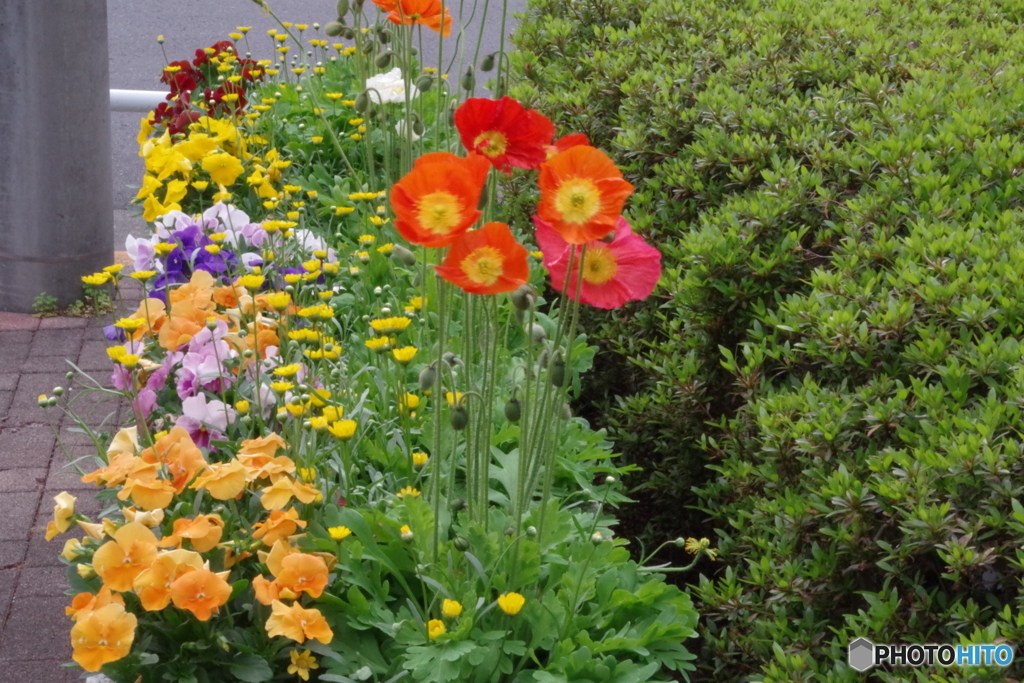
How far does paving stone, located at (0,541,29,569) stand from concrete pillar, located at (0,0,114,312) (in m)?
1.63

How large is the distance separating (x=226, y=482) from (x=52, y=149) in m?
2.93

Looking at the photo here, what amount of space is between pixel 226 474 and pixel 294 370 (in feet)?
0.87

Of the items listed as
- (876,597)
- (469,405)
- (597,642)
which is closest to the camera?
(876,597)

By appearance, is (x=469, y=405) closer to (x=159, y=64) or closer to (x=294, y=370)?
(x=294, y=370)

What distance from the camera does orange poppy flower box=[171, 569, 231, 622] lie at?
1.71 m

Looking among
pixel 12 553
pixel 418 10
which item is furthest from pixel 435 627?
pixel 12 553

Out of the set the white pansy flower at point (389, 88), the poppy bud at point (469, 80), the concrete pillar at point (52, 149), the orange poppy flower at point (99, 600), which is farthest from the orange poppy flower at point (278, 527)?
the concrete pillar at point (52, 149)

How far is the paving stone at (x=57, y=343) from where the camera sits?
4.32 metres

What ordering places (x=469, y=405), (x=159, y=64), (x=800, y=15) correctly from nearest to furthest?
(x=469, y=405) < (x=800, y=15) < (x=159, y=64)

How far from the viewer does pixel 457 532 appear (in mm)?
1995

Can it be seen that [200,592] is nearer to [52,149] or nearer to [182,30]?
[52,149]

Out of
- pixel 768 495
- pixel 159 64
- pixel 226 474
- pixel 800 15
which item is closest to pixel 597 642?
pixel 768 495

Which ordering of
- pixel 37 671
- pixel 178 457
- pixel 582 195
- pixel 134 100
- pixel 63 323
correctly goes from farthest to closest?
pixel 134 100, pixel 63 323, pixel 37 671, pixel 178 457, pixel 582 195

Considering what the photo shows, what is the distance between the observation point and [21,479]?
3539mm
